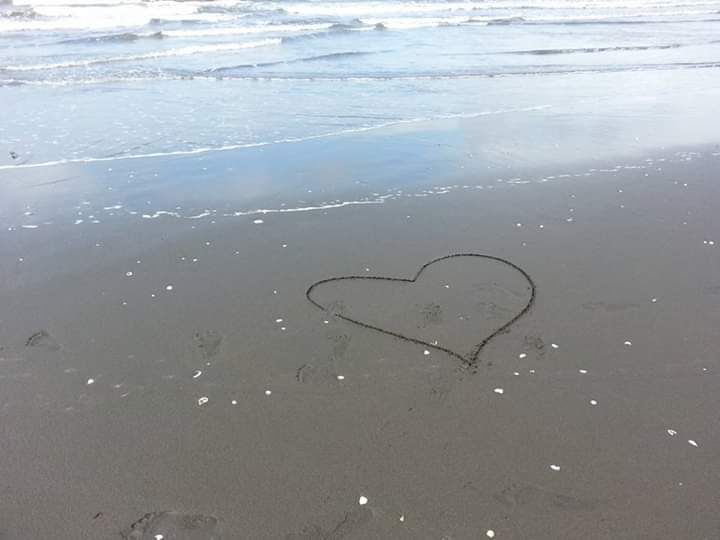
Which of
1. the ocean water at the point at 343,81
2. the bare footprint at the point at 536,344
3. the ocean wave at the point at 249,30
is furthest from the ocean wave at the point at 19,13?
the bare footprint at the point at 536,344

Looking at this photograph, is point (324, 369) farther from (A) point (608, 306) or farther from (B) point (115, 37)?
(B) point (115, 37)

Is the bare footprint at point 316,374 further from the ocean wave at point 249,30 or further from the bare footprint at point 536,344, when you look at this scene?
the ocean wave at point 249,30

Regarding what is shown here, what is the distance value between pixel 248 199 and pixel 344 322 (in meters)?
2.94

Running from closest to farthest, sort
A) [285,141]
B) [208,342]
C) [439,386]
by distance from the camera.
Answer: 1. [439,386]
2. [208,342]
3. [285,141]

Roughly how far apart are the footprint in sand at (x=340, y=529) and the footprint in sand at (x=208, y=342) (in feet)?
5.66

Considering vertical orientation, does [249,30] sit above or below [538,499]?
above

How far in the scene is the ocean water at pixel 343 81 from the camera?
9070mm

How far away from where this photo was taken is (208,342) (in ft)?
14.4

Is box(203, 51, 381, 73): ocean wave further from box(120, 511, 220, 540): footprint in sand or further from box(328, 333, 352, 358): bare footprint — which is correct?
box(120, 511, 220, 540): footprint in sand

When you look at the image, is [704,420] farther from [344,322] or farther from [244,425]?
[244,425]

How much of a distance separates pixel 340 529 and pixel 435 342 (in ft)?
5.74

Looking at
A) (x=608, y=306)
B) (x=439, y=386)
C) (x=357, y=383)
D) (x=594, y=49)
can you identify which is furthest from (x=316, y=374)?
(x=594, y=49)

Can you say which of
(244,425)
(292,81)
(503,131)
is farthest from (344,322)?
(292,81)

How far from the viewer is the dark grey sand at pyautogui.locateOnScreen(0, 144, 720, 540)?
10.1 feet
